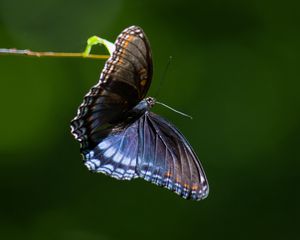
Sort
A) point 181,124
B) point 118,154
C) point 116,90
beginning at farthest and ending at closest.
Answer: point 181,124 → point 118,154 → point 116,90

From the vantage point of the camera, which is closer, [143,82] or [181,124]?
[143,82]

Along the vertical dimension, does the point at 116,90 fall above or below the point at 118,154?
above

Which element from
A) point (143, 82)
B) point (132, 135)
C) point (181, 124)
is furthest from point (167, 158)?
point (181, 124)

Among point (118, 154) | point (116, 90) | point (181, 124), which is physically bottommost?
point (118, 154)

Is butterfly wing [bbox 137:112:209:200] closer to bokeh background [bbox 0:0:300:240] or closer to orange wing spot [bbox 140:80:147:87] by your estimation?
orange wing spot [bbox 140:80:147:87]

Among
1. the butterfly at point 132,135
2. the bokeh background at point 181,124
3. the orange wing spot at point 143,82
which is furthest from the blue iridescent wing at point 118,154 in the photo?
the bokeh background at point 181,124

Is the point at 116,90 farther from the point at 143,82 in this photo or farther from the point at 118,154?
the point at 118,154

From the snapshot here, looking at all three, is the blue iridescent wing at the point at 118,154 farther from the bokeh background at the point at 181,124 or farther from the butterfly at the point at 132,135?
the bokeh background at the point at 181,124

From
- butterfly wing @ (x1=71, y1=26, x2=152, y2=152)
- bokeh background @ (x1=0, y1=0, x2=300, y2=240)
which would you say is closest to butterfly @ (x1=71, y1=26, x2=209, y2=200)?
butterfly wing @ (x1=71, y1=26, x2=152, y2=152)
